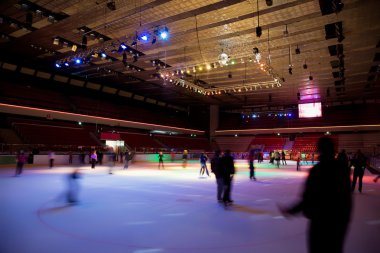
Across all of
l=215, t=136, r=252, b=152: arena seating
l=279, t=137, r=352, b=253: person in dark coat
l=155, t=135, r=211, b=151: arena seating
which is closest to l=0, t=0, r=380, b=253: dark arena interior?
l=279, t=137, r=352, b=253: person in dark coat

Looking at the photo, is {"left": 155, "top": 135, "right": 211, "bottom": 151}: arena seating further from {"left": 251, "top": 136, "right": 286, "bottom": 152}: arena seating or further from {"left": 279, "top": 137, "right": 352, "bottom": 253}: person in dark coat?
{"left": 279, "top": 137, "right": 352, "bottom": 253}: person in dark coat

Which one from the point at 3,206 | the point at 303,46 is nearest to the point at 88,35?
the point at 3,206

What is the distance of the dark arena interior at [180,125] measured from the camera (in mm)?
A: 4562

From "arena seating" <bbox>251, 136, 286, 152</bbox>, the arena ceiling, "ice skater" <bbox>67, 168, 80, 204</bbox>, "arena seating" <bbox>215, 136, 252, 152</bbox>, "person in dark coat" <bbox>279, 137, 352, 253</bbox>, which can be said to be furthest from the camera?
"arena seating" <bbox>215, 136, 252, 152</bbox>

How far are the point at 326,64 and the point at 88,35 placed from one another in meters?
15.8

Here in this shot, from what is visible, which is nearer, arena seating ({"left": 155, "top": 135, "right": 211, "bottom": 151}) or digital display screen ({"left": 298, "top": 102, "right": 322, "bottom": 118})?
digital display screen ({"left": 298, "top": 102, "right": 322, "bottom": 118})

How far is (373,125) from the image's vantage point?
34.8m

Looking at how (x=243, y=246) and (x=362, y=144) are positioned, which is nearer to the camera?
(x=243, y=246)

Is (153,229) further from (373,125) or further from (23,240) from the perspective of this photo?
(373,125)

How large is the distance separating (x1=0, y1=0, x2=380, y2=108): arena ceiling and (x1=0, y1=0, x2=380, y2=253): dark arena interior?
0.34ft

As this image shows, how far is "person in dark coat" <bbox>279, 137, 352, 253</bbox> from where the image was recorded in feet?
7.75

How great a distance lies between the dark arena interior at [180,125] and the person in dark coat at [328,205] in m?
0.01

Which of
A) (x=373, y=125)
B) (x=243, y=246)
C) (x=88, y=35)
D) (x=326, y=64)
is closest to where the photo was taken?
(x=243, y=246)

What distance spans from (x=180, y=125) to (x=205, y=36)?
26.3 m
